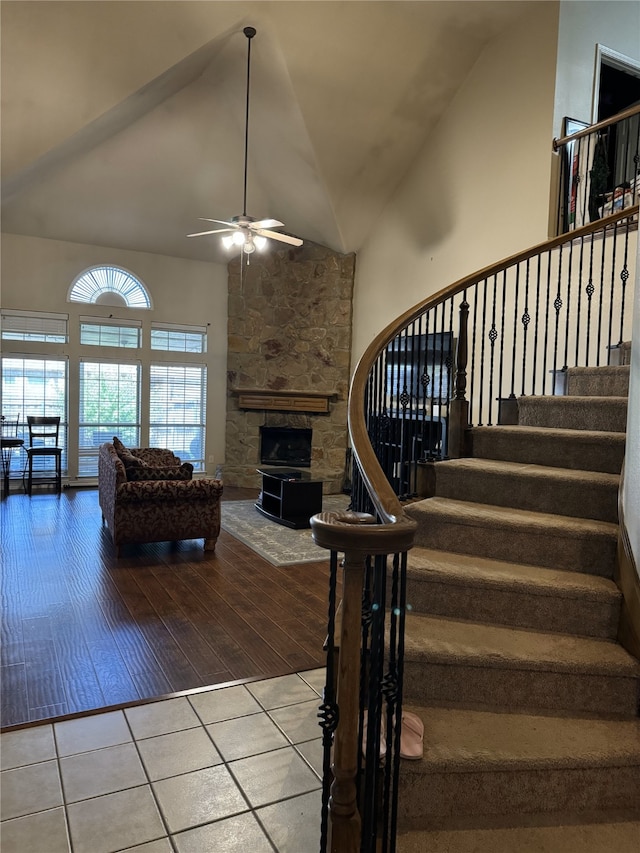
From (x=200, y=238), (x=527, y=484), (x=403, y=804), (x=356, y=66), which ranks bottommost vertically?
(x=403, y=804)

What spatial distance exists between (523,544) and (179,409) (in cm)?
762

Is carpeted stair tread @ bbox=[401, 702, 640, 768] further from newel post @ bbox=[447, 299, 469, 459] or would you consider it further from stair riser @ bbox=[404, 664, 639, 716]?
newel post @ bbox=[447, 299, 469, 459]

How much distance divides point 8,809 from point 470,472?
8.07 feet

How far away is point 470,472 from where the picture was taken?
305cm

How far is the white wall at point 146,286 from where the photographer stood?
322 inches

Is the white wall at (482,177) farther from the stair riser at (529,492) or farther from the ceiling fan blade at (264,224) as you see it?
the stair riser at (529,492)

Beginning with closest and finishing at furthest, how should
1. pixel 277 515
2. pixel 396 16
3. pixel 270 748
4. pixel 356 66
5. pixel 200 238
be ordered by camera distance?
pixel 270 748 < pixel 396 16 < pixel 356 66 < pixel 277 515 < pixel 200 238

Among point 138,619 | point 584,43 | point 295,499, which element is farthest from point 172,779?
point 584,43

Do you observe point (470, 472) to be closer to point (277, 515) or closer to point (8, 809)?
point (8, 809)

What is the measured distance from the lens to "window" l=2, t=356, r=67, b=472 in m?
8.19

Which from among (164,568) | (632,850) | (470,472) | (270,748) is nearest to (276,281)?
(164,568)

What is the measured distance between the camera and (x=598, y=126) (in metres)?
5.19

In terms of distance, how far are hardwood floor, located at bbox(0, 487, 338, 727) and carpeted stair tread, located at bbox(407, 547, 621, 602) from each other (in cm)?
112

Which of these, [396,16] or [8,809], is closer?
[8,809]
